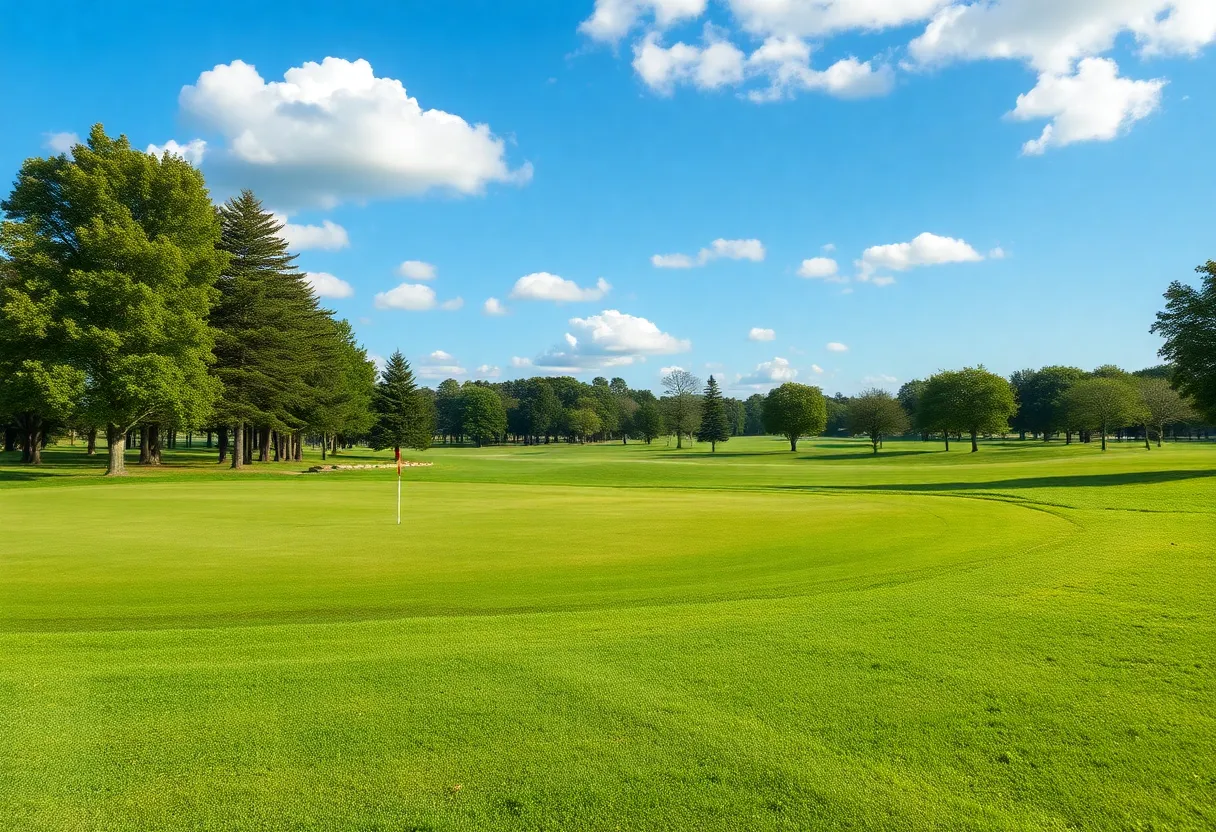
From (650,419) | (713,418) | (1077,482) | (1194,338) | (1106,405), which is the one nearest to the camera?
(1077,482)

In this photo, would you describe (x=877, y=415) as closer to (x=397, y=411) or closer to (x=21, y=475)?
(x=397, y=411)

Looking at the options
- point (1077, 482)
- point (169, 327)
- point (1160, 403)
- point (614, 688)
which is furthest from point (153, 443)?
point (1160, 403)

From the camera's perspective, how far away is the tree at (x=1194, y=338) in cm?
3688

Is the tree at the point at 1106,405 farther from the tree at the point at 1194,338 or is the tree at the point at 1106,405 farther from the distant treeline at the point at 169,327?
the tree at the point at 1194,338

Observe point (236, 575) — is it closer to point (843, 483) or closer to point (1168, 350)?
point (843, 483)

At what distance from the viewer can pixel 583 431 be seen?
493 feet

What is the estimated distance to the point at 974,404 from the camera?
81.8m

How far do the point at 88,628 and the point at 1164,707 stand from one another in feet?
36.4

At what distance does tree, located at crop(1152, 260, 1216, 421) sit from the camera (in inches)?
1452

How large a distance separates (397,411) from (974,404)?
220 ft

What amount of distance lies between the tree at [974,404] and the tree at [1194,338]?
140ft

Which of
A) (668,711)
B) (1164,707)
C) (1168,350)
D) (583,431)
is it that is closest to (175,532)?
(668,711)

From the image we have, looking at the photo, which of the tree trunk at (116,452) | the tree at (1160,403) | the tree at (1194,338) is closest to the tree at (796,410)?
the tree at (1160,403)

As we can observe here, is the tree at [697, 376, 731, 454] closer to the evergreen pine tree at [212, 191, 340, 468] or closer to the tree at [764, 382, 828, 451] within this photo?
the tree at [764, 382, 828, 451]
